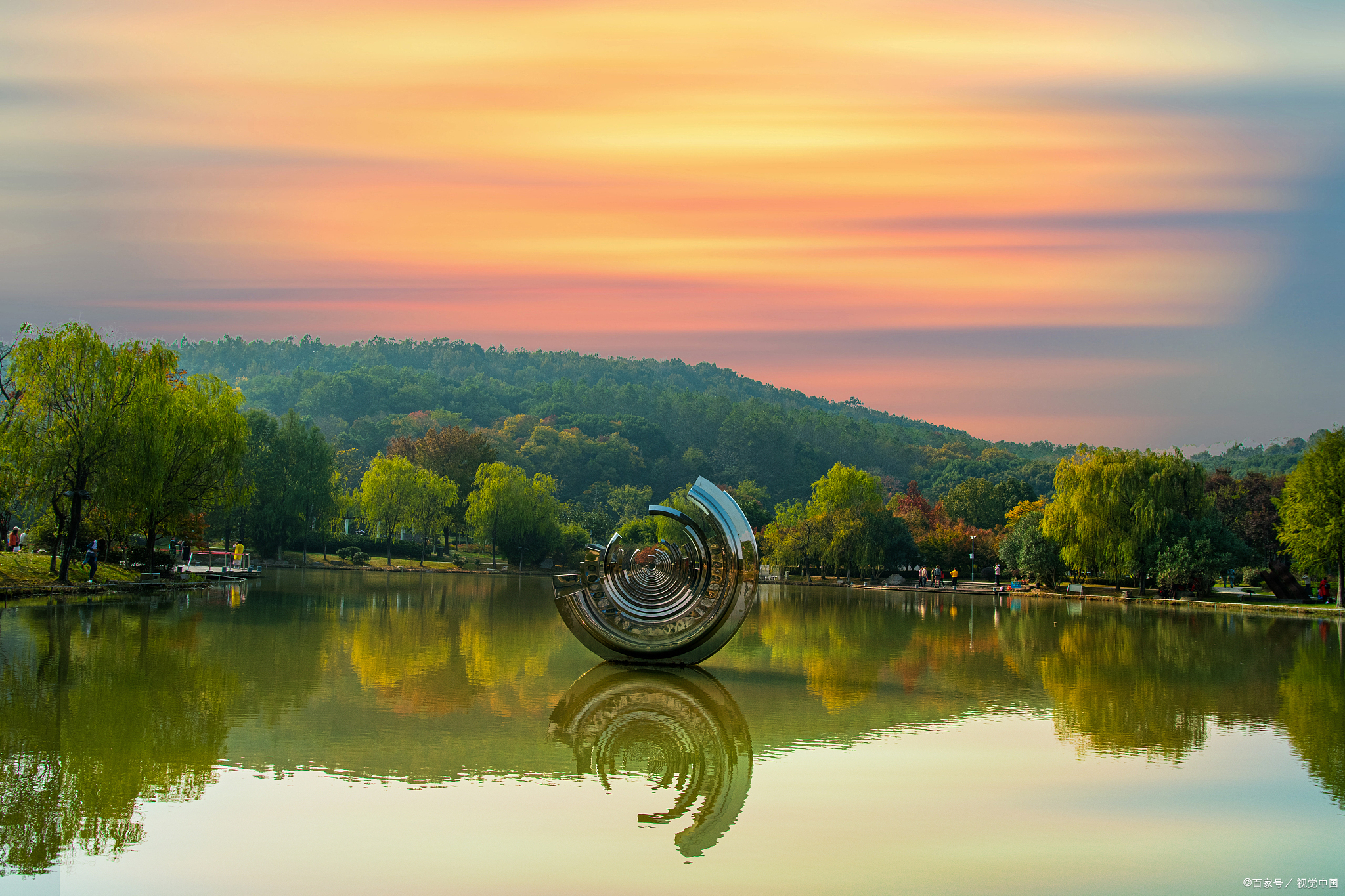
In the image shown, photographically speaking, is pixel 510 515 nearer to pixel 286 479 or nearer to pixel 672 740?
pixel 286 479

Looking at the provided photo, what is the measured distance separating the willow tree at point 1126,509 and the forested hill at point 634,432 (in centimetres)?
5436

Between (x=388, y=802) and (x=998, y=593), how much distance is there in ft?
143

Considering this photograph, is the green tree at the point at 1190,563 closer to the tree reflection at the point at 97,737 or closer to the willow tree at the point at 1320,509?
the willow tree at the point at 1320,509

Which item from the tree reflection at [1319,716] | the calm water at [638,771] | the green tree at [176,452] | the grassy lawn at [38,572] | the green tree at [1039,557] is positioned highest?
the green tree at [176,452]

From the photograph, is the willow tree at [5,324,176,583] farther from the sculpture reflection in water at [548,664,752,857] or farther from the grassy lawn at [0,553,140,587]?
the sculpture reflection in water at [548,664,752,857]

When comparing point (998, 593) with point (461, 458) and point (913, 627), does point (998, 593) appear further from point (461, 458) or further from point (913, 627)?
point (461, 458)

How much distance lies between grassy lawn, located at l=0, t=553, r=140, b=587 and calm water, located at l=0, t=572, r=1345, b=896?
6638 mm

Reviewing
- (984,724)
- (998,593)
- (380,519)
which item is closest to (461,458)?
(380,519)

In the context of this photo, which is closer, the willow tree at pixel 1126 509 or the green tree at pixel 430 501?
the willow tree at pixel 1126 509

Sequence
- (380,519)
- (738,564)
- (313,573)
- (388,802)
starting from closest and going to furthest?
(388,802)
(738,564)
(313,573)
(380,519)

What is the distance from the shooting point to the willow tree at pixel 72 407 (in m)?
24.2

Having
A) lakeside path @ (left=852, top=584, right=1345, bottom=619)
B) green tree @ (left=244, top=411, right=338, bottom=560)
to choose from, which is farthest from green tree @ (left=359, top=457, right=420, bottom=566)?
lakeside path @ (left=852, top=584, right=1345, bottom=619)

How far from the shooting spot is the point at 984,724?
1138 cm

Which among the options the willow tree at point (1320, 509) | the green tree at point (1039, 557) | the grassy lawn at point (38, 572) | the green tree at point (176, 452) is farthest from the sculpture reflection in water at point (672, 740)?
the green tree at point (1039, 557)
